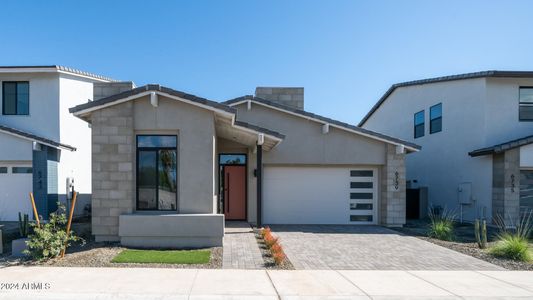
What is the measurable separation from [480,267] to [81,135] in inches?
601

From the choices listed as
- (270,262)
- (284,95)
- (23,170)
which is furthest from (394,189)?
(23,170)

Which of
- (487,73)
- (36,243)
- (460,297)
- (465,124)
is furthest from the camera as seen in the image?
(465,124)

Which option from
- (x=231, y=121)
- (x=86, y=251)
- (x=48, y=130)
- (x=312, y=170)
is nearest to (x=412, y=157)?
(x=312, y=170)

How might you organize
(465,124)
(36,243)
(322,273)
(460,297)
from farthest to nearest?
(465,124) < (36,243) < (322,273) < (460,297)

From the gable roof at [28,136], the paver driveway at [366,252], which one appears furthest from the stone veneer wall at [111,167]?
the gable roof at [28,136]

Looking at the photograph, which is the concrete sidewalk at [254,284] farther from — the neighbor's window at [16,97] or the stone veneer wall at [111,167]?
the neighbor's window at [16,97]

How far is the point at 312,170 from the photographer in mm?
12609

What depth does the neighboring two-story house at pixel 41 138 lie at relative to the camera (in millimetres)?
12250

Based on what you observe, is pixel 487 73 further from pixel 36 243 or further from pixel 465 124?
pixel 36 243

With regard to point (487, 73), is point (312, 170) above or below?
below

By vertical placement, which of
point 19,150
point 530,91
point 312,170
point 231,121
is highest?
point 530,91

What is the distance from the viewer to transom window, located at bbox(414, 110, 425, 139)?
671 inches

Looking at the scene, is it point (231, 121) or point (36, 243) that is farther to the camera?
point (231, 121)

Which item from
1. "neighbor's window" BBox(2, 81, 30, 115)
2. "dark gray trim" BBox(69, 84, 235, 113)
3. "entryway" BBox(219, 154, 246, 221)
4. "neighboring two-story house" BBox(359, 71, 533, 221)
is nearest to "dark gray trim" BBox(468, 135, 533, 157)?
"neighboring two-story house" BBox(359, 71, 533, 221)
